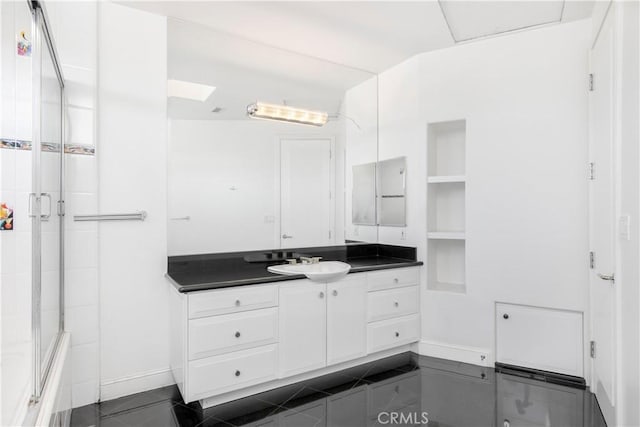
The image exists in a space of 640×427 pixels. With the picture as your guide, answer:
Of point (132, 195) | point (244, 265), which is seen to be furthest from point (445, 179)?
point (132, 195)

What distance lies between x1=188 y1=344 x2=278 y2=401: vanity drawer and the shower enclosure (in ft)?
2.51

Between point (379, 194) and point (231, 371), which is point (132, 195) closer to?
point (231, 371)

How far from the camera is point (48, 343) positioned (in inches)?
67.0

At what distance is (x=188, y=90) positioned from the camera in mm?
2615

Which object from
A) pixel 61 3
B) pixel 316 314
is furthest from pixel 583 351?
pixel 61 3

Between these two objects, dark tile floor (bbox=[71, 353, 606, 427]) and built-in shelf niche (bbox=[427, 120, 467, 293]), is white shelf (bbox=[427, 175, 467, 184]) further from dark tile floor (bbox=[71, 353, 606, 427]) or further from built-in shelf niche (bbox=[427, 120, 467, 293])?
dark tile floor (bbox=[71, 353, 606, 427])

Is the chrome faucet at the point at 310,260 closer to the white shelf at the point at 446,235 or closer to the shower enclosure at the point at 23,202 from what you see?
the white shelf at the point at 446,235

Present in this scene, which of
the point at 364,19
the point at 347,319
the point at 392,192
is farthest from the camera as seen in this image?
the point at 392,192

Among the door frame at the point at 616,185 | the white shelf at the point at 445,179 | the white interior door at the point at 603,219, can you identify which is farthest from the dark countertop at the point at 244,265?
the door frame at the point at 616,185

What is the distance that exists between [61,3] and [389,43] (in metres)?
2.21

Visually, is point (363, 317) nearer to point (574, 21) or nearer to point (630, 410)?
point (630, 410)

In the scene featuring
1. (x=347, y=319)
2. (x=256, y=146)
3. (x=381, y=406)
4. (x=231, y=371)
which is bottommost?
(x=381, y=406)

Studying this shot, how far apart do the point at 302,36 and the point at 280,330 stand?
2.13 m

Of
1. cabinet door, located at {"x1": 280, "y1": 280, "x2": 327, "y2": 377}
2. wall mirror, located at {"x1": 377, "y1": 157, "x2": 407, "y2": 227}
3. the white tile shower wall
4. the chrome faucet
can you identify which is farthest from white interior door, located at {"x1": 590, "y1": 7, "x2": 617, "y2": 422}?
the white tile shower wall
